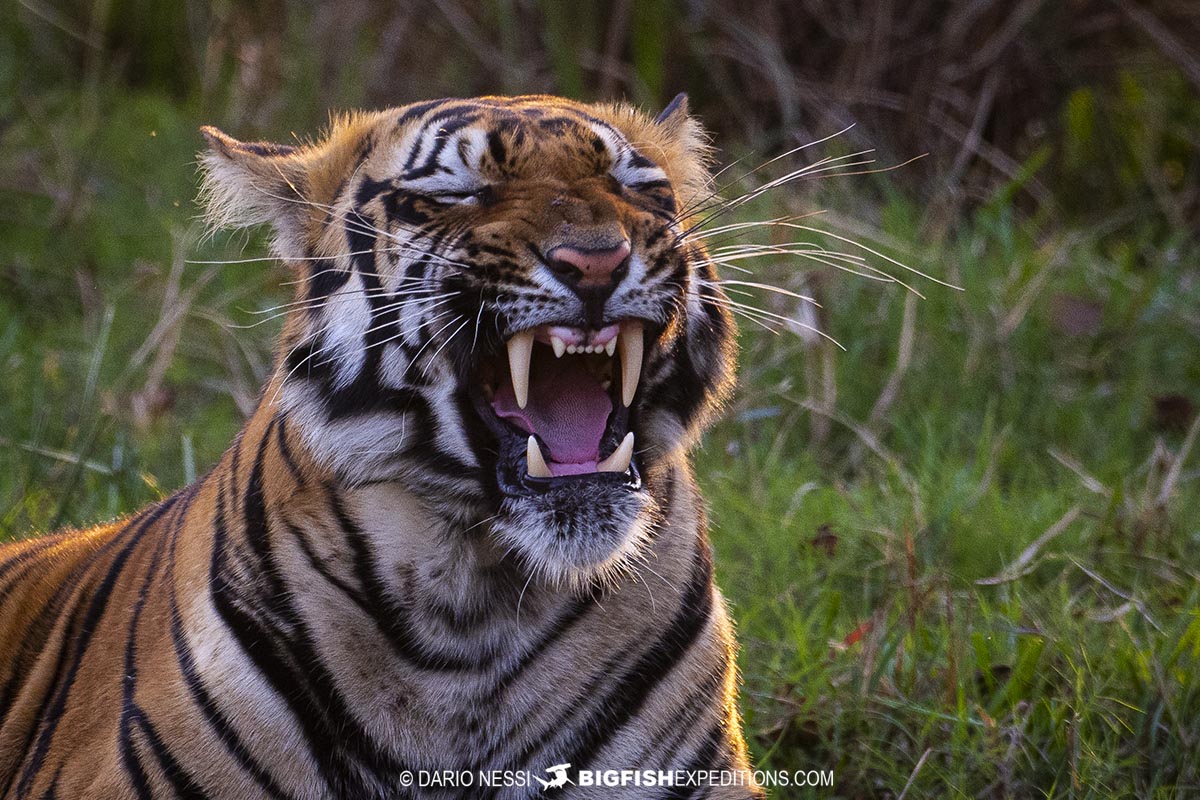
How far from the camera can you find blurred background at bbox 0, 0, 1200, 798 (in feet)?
9.87

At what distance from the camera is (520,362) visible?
2.22 metres

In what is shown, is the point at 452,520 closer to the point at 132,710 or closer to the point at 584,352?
the point at 584,352

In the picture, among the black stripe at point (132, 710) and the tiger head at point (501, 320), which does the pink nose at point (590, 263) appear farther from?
the black stripe at point (132, 710)

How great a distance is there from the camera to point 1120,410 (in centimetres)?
462

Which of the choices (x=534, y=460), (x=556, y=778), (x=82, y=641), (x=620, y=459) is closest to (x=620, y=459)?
(x=620, y=459)

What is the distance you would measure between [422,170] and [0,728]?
4.14 feet

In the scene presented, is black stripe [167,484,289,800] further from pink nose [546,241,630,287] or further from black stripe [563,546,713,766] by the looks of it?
pink nose [546,241,630,287]

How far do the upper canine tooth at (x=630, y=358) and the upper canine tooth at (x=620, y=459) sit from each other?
0.22ft

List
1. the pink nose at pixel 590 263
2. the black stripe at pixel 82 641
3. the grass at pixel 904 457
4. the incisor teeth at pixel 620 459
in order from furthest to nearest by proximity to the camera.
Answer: the grass at pixel 904 457 → the black stripe at pixel 82 641 → the incisor teeth at pixel 620 459 → the pink nose at pixel 590 263

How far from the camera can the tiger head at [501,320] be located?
2.20 metres

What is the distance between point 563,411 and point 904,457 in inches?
88.7

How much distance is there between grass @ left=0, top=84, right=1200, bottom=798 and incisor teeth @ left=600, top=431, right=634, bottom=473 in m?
0.91

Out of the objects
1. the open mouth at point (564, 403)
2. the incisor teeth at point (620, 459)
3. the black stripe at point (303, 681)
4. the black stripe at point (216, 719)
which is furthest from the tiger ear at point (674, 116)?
the black stripe at point (216, 719)

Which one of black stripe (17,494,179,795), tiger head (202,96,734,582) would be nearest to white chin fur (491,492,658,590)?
tiger head (202,96,734,582)
